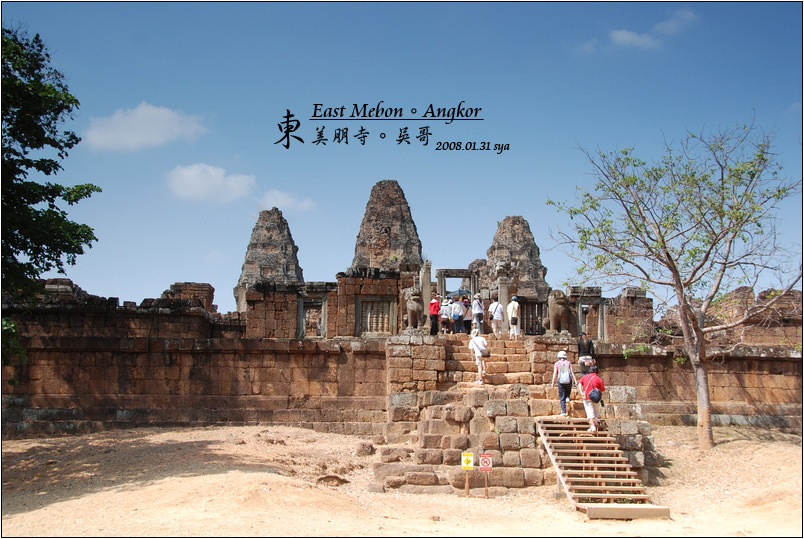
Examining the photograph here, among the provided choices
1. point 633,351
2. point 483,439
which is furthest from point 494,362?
point 633,351

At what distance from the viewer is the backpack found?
13.4 m

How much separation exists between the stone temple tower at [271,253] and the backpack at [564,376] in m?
35.2

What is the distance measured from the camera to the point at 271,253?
48.8 meters

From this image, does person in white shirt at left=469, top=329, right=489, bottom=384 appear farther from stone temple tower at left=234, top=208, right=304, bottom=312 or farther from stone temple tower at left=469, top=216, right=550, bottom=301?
stone temple tower at left=234, top=208, right=304, bottom=312

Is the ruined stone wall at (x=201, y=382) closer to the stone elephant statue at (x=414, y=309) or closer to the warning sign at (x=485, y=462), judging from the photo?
the stone elephant statue at (x=414, y=309)

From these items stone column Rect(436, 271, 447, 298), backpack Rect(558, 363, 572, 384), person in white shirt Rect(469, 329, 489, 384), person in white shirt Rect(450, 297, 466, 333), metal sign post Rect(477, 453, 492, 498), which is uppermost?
stone column Rect(436, 271, 447, 298)

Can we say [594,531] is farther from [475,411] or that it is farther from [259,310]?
[259,310]

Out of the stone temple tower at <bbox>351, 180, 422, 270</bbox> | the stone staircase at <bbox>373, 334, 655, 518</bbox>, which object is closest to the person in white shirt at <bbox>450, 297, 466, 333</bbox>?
the stone staircase at <bbox>373, 334, 655, 518</bbox>

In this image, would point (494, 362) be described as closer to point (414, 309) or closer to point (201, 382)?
point (414, 309)

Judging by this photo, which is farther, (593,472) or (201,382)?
(201,382)

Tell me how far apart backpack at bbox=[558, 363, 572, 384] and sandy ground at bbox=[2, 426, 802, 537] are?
1.93 meters

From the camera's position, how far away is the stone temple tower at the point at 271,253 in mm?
48062

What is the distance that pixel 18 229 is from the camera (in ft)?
43.3

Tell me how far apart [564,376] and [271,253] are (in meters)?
37.1
